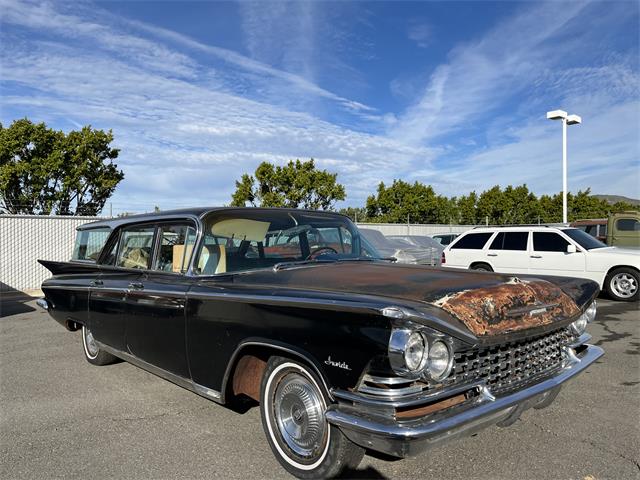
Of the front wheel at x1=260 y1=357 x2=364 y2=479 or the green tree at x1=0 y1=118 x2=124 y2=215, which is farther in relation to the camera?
the green tree at x1=0 y1=118 x2=124 y2=215

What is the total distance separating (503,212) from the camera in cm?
3316

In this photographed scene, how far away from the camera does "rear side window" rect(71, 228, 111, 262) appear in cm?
531

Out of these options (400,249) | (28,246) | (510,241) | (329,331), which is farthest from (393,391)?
(28,246)

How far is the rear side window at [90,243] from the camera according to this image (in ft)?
17.4

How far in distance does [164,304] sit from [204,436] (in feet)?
3.45

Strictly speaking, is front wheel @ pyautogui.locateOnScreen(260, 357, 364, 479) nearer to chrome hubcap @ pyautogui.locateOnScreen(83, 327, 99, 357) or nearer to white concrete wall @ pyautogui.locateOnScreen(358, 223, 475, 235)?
chrome hubcap @ pyautogui.locateOnScreen(83, 327, 99, 357)

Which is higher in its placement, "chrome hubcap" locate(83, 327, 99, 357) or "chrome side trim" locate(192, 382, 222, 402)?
"chrome side trim" locate(192, 382, 222, 402)

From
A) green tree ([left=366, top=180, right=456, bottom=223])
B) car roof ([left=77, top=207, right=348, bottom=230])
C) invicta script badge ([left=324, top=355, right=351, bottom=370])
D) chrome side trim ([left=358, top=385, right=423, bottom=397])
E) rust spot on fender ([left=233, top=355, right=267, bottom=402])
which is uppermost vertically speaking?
green tree ([left=366, top=180, right=456, bottom=223])

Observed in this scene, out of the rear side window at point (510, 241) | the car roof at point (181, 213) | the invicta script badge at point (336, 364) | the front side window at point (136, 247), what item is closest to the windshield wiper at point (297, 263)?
the car roof at point (181, 213)

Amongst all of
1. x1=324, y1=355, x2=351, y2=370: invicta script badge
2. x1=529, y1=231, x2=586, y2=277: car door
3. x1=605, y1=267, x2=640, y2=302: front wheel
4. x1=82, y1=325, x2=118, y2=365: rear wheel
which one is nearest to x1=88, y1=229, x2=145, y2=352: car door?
x1=82, y1=325, x2=118, y2=365: rear wheel

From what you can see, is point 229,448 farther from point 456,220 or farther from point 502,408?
point 456,220

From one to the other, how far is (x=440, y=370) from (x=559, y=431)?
1745 mm

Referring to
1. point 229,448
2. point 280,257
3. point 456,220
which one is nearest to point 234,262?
point 280,257

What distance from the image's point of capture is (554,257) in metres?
10.6
